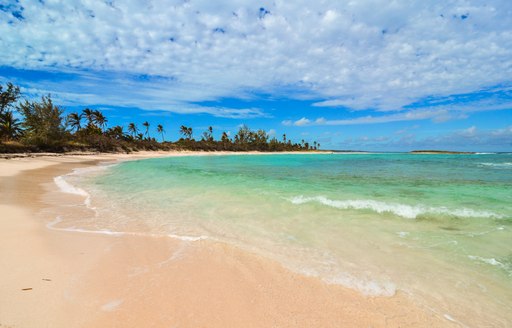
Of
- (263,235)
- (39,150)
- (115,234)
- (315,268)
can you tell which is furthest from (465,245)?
(39,150)

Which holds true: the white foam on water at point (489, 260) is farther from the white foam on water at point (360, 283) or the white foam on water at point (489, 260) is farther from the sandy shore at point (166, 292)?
the sandy shore at point (166, 292)

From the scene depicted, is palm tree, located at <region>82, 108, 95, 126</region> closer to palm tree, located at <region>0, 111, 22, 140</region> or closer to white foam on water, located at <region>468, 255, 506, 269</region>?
palm tree, located at <region>0, 111, 22, 140</region>

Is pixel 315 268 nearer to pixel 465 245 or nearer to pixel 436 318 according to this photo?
pixel 436 318

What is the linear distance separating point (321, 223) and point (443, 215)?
3961 mm

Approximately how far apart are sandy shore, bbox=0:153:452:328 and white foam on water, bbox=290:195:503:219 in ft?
16.8

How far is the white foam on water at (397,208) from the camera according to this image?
7.80m

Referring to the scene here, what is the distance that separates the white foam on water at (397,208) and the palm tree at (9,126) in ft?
158

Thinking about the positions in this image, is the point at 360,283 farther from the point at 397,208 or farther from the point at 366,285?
the point at 397,208

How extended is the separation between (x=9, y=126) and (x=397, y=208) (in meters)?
52.3

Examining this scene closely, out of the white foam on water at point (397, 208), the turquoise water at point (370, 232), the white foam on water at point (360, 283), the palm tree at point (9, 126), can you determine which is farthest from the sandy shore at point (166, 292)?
the palm tree at point (9, 126)

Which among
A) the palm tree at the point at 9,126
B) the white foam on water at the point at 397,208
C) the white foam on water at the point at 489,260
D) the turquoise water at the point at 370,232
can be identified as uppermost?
the palm tree at the point at 9,126

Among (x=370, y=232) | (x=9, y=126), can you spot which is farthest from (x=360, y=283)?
(x=9, y=126)

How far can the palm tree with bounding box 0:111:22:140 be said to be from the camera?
125 ft

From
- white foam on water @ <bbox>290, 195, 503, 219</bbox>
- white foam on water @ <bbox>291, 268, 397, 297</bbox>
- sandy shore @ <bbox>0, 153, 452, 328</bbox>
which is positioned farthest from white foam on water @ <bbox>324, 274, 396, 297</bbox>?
white foam on water @ <bbox>290, 195, 503, 219</bbox>
